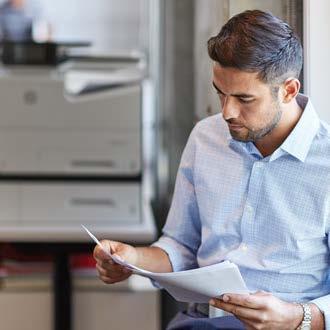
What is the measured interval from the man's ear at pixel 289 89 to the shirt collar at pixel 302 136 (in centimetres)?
4

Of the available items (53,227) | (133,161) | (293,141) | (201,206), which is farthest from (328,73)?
(53,227)

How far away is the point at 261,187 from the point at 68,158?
128 centimetres

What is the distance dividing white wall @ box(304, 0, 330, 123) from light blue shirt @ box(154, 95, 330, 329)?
140 millimetres

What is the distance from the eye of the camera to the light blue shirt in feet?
4.59

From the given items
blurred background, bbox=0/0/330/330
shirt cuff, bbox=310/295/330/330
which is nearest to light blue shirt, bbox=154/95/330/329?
shirt cuff, bbox=310/295/330/330

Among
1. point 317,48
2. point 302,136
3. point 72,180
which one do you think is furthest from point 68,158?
point 302,136

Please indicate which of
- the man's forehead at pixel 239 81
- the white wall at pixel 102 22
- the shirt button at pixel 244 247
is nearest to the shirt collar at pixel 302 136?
the man's forehead at pixel 239 81

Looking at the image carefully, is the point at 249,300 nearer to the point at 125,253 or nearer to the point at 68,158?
the point at 125,253

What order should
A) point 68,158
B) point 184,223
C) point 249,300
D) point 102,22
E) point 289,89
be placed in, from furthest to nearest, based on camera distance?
1. point 102,22
2. point 68,158
3. point 184,223
4. point 289,89
5. point 249,300

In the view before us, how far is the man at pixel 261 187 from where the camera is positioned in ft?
4.35

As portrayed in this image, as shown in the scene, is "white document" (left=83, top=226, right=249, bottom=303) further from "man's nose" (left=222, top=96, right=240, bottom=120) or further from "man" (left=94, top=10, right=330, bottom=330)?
"man's nose" (left=222, top=96, right=240, bottom=120)

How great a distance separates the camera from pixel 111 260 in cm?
150

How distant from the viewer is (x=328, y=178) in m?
1.39

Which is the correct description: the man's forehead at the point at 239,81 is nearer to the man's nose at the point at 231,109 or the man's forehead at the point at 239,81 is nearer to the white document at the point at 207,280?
the man's nose at the point at 231,109
